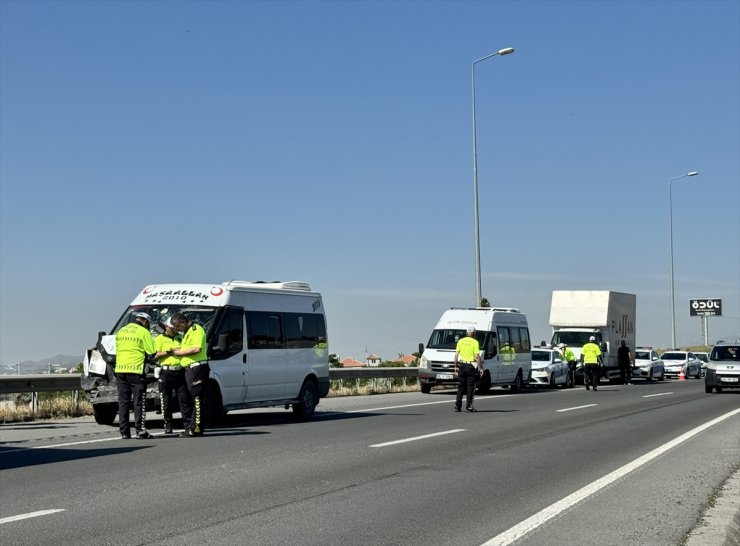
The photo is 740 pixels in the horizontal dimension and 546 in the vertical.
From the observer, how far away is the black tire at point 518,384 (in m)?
34.6

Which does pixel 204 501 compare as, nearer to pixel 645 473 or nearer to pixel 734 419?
pixel 645 473

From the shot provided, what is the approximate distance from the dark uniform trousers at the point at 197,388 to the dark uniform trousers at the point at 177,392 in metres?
0.09

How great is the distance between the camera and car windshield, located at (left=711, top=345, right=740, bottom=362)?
116 ft

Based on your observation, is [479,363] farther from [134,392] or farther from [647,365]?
[647,365]

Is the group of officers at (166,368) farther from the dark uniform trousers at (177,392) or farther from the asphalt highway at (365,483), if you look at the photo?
the asphalt highway at (365,483)

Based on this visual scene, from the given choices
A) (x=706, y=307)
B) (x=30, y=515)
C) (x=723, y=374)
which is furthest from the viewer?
(x=706, y=307)

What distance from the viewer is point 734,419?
2133 centimetres

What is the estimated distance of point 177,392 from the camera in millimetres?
15859

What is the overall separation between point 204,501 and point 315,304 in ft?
37.8

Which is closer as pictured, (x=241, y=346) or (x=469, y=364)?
(x=241, y=346)

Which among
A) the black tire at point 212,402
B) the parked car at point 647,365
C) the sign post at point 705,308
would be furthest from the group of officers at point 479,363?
the sign post at point 705,308

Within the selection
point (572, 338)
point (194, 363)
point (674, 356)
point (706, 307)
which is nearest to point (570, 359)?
point (572, 338)

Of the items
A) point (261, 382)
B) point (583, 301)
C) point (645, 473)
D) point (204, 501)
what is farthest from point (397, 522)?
point (583, 301)

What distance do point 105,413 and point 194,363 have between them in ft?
9.34
